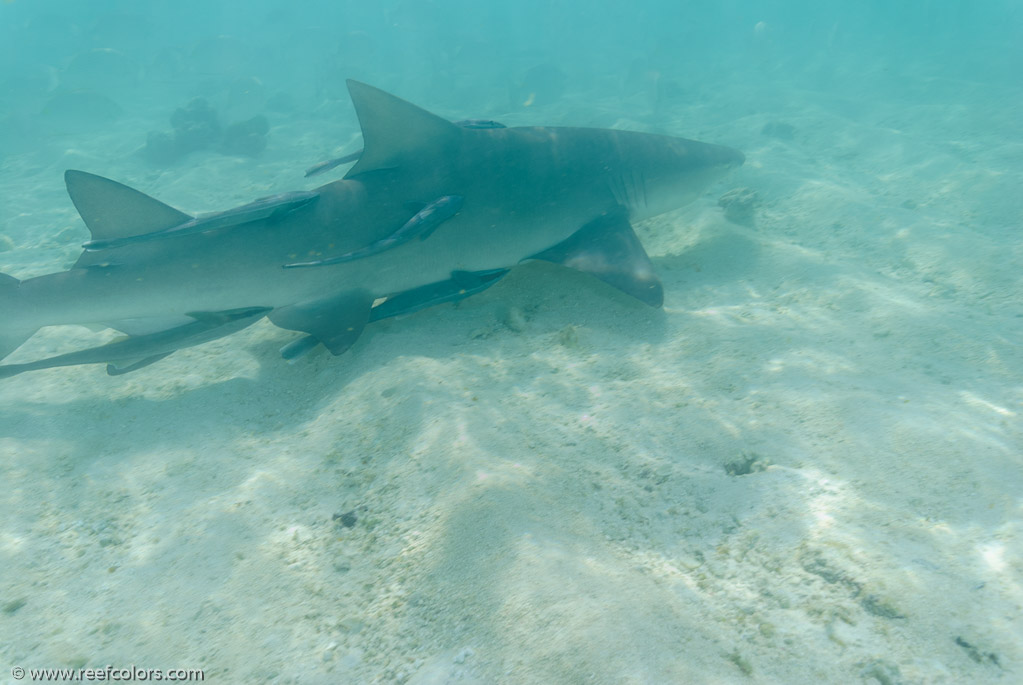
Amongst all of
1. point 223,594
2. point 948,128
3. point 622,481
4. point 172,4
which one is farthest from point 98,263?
point 172,4

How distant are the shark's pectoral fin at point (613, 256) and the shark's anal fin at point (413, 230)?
1049mm

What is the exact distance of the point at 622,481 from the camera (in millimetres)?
2791

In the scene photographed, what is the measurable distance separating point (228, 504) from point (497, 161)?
3599 mm

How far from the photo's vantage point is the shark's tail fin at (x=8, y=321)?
145 inches

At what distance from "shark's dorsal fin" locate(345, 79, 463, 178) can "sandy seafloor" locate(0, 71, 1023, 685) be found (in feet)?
4.80

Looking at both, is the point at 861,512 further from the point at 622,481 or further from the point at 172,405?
the point at 172,405

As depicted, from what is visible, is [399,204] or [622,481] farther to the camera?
[399,204]

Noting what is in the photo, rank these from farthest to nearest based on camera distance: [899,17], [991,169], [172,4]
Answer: [172,4] < [899,17] < [991,169]

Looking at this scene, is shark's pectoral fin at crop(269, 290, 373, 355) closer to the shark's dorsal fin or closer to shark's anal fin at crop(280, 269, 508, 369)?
shark's anal fin at crop(280, 269, 508, 369)

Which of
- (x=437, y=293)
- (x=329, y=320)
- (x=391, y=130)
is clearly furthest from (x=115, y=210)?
(x=437, y=293)

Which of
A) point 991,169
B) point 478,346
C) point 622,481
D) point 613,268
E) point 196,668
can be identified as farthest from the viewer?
point 991,169

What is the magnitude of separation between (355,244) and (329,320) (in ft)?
2.24

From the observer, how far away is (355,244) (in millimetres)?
4086

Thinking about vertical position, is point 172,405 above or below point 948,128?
below
